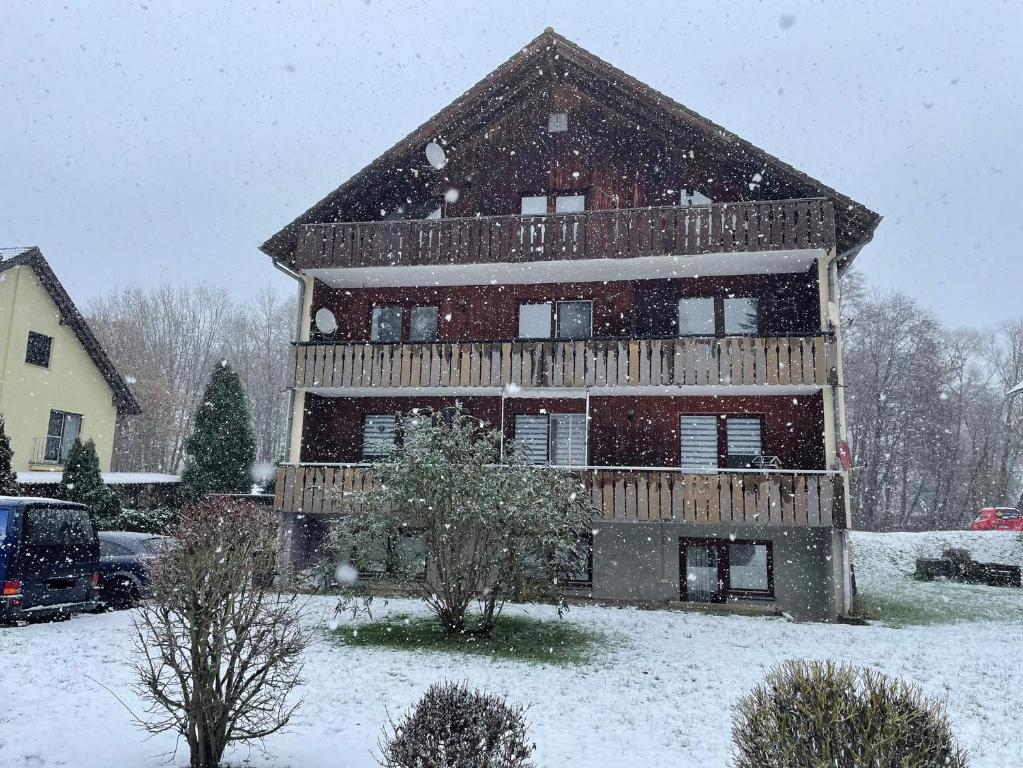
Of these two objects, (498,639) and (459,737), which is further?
(498,639)

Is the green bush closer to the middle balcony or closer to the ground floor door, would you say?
the middle balcony

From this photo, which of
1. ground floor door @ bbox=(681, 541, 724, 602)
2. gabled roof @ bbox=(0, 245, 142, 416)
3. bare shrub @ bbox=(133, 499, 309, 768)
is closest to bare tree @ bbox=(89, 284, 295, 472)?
gabled roof @ bbox=(0, 245, 142, 416)

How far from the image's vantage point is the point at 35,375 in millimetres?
26750

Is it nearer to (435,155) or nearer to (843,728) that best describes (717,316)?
(435,155)

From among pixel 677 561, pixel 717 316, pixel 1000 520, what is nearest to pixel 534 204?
pixel 717 316

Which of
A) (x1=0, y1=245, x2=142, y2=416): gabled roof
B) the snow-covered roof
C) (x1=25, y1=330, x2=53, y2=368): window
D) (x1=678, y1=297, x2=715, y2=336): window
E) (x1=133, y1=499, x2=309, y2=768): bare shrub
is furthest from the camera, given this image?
(x1=25, y1=330, x2=53, y2=368): window

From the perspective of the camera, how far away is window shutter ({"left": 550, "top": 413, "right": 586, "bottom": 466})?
19.7 meters

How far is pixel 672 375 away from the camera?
58.2 ft

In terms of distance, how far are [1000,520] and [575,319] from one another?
82.3 ft

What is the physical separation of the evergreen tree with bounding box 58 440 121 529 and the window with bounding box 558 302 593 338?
46.0ft

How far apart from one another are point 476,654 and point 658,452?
9291 millimetres

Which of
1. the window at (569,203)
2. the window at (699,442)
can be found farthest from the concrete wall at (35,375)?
the window at (699,442)

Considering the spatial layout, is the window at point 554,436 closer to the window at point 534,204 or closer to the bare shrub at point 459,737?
the window at point 534,204

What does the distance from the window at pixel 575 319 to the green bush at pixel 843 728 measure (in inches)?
621
